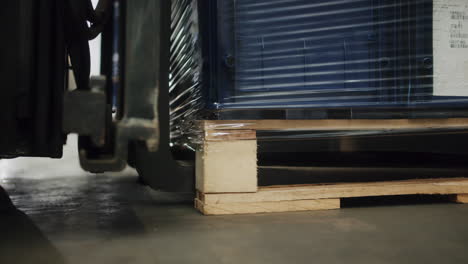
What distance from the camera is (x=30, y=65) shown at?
154cm

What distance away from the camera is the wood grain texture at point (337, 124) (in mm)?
2170

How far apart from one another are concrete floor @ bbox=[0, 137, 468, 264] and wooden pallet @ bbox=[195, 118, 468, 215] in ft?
0.30

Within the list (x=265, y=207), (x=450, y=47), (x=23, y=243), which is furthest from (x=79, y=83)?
(x=450, y=47)

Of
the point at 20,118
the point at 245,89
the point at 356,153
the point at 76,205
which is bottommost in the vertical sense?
the point at 76,205

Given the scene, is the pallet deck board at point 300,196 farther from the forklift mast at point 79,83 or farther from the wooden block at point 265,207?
the forklift mast at point 79,83

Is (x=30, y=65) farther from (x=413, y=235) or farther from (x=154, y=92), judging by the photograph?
(x=413, y=235)

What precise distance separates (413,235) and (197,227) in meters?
0.95

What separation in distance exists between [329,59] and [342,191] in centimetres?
75

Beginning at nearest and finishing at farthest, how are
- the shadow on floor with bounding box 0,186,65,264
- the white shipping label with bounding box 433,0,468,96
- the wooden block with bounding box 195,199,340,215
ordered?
the shadow on floor with bounding box 0,186,65,264 → the wooden block with bounding box 195,199,340,215 → the white shipping label with bounding box 433,0,468,96

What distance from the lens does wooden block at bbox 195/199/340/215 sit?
2.14 m

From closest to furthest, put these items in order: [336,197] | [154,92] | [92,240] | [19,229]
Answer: [154,92], [92,240], [19,229], [336,197]

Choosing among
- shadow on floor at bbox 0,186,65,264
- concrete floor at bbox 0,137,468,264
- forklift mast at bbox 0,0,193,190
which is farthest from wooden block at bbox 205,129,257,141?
shadow on floor at bbox 0,186,65,264

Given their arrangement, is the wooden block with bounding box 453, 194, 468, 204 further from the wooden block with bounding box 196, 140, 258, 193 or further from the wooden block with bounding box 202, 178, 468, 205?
the wooden block with bounding box 196, 140, 258, 193

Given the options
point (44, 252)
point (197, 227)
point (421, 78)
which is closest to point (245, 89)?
point (197, 227)
